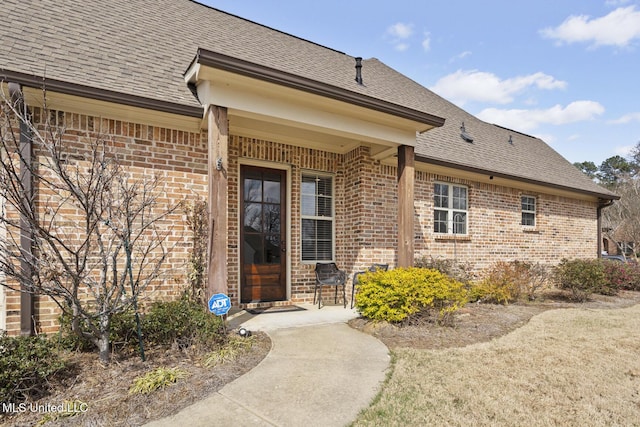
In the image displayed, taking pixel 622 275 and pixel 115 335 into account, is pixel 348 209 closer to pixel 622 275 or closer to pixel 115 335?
pixel 115 335

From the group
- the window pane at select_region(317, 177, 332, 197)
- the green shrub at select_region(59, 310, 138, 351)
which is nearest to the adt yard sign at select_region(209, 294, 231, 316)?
the green shrub at select_region(59, 310, 138, 351)

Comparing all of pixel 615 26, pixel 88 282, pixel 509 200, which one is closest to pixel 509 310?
pixel 509 200

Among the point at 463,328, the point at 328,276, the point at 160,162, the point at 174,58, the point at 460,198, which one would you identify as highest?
the point at 174,58

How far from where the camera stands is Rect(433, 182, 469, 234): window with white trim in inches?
323

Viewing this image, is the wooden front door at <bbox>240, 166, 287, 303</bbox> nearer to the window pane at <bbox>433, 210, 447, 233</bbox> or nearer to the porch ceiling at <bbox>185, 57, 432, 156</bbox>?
the porch ceiling at <bbox>185, 57, 432, 156</bbox>

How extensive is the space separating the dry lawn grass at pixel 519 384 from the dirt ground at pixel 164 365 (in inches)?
15.0

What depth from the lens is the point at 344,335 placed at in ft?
14.9

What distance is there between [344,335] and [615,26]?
451 inches

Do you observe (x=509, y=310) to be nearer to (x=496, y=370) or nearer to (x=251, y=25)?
(x=496, y=370)

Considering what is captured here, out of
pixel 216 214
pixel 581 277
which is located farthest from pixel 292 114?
pixel 581 277

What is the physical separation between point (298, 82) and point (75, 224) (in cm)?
326

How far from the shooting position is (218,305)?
13.3 ft

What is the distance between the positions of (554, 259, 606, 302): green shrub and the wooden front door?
21.0 ft

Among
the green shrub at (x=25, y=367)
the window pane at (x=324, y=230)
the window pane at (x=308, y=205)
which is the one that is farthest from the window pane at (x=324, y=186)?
the green shrub at (x=25, y=367)
